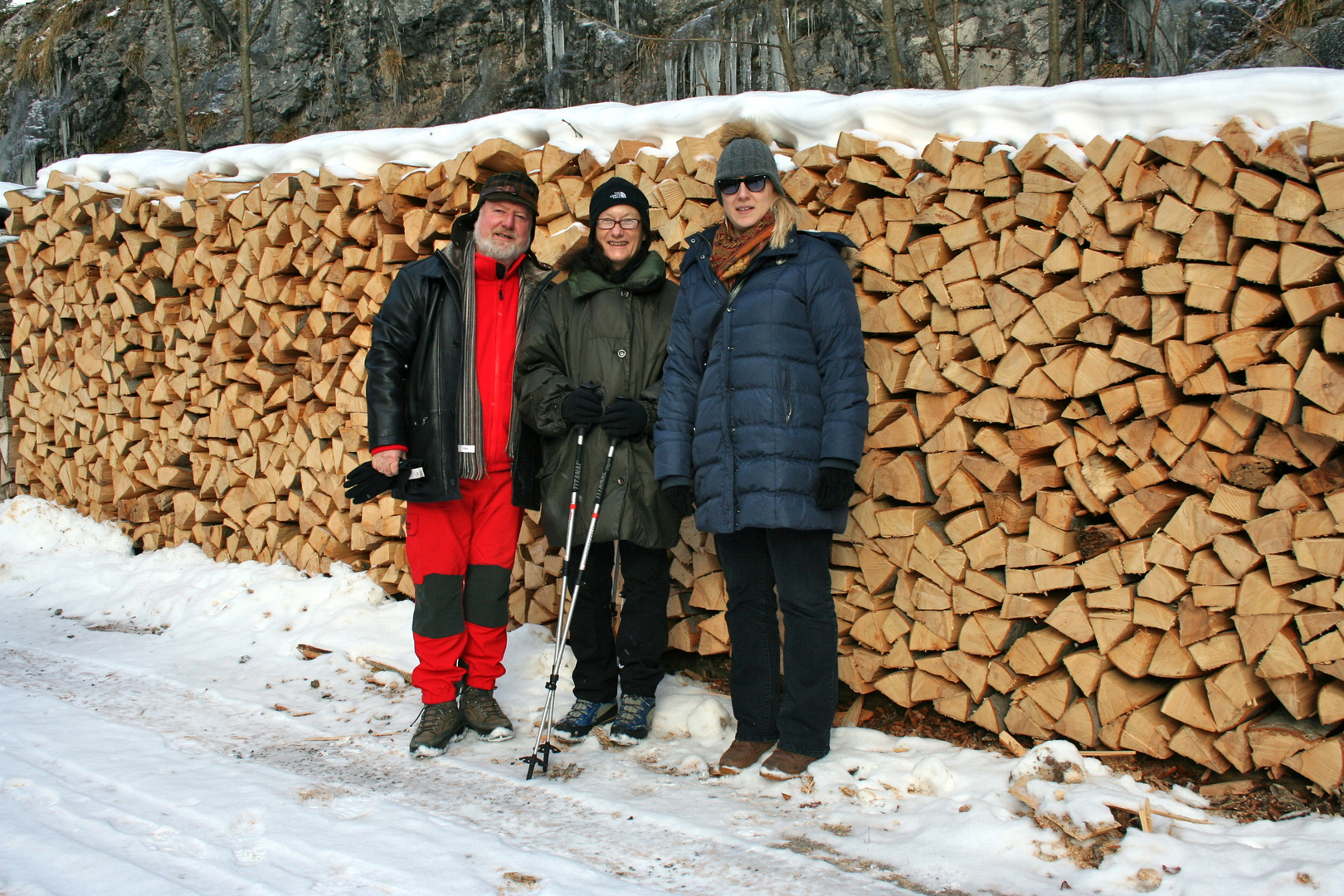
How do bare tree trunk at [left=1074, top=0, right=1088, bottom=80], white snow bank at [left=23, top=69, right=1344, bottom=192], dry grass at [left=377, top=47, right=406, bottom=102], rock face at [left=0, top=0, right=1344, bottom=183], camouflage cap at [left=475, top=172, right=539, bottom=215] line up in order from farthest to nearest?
dry grass at [left=377, top=47, right=406, bottom=102] → rock face at [left=0, top=0, right=1344, bottom=183] → bare tree trunk at [left=1074, top=0, right=1088, bottom=80] → camouflage cap at [left=475, top=172, right=539, bottom=215] → white snow bank at [left=23, top=69, right=1344, bottom=192]

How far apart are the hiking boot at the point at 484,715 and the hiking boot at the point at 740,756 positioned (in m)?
0.85

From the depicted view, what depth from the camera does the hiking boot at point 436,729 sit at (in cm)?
348

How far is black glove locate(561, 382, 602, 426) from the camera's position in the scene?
342 centimetres

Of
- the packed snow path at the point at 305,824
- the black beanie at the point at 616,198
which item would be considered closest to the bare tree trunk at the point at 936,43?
the black beanie at the point at 616,198

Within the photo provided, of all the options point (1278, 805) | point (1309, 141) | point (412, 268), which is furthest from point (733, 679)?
point (1309, 141)

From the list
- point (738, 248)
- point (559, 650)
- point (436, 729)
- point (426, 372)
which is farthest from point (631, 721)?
point (738, 248)

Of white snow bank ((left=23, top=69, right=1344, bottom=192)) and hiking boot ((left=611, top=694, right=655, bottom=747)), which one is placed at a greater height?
white snow bank ((left=23, top=69, right=1344, bottom=192))

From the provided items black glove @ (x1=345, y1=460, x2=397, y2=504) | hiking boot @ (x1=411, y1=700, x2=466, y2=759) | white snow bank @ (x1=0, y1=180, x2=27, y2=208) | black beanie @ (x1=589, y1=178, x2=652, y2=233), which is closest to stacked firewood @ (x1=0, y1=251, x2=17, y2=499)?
white snow bank @ (x1=0, y1=180, x2=27, y2=208)

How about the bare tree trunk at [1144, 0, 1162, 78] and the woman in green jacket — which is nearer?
the woman in green jacket

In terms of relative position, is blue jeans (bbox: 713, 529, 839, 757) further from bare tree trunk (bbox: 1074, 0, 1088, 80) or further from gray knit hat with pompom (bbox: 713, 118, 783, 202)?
bare tree trunk (bbox: 1074, 0, 1088, 80)

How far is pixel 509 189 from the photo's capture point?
3660mm

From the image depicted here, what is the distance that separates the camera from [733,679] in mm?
3422

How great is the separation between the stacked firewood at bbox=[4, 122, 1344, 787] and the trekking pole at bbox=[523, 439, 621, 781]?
72 cm

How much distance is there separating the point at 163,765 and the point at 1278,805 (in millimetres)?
3567
